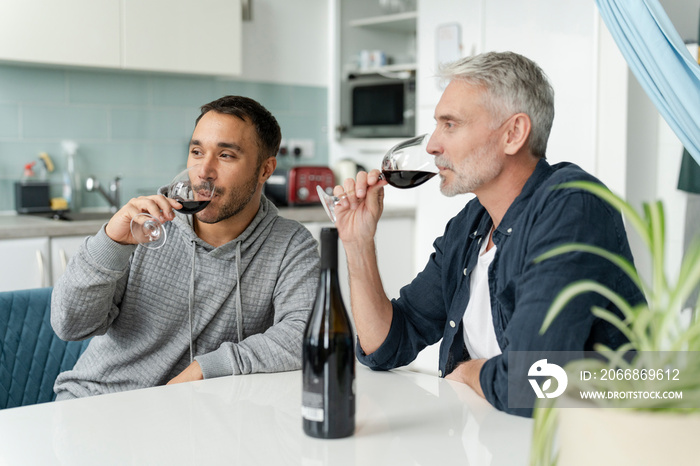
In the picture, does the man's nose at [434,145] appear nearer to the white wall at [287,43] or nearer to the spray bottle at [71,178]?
the spray bottle at [71,178]

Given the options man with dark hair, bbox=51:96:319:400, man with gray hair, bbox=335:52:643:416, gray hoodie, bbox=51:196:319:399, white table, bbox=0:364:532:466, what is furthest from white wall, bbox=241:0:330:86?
white table, bbox=0:364:532:466

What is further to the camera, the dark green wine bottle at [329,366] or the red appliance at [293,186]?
the red appliance at [293,186]

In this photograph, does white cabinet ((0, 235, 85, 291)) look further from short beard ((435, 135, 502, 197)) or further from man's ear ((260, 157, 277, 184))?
short beard ((435, 135, 502, 197))

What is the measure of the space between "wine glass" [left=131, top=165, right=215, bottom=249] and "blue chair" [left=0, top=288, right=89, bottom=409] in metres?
0.34

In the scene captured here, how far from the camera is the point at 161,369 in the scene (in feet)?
5.35

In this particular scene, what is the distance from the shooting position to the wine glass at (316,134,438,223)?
1512mm

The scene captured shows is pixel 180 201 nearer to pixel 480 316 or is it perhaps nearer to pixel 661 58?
pixel 480 316

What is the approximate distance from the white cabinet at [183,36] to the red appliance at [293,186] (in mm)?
597

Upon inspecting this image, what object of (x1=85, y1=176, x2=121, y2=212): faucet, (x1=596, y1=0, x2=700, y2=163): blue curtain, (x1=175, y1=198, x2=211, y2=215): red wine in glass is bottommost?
(x1=85, y1=176, x2=121, y2=212): faucet

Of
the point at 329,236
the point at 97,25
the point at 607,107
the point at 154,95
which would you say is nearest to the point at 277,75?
the point at 154,95

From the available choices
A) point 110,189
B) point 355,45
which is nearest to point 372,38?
point 355,45

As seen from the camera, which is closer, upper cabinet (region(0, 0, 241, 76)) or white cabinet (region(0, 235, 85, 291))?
white cabinet (region(0, 235, 85, 291))

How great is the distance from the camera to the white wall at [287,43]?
13.3 feet

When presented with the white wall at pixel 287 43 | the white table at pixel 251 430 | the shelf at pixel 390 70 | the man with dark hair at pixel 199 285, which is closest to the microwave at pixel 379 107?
the shelf at pixel 390 70
